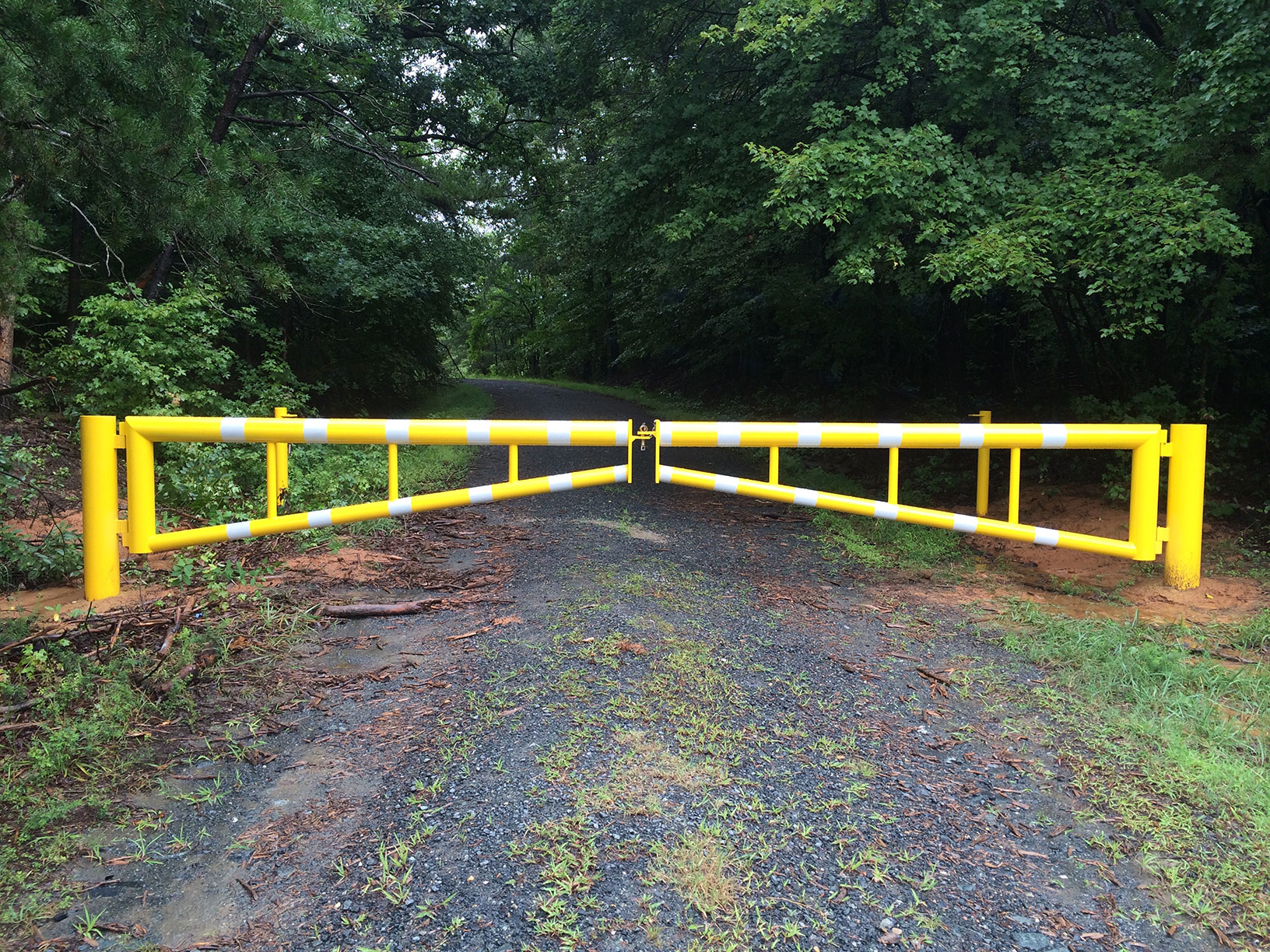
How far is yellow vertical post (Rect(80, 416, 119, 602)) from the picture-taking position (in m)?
4.18

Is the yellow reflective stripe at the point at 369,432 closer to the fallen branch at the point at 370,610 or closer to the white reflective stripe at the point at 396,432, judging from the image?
the white reflective stripe at the point at 396,432

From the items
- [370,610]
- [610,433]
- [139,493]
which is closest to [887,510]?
[610,433]

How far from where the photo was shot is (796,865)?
2434mm

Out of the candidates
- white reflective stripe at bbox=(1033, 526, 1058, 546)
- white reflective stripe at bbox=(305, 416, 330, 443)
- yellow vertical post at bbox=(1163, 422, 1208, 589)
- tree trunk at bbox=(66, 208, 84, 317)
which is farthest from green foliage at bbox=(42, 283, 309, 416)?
yellow vertical post at bbox=(1163, 422, 1208, 589)

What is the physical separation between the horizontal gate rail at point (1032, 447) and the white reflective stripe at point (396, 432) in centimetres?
148

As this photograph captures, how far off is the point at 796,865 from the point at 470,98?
13364 mm

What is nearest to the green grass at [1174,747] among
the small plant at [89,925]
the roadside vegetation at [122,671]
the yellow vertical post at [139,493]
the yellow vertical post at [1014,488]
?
the yellow vertical post at [1014,488]

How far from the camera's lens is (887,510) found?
4.68 m

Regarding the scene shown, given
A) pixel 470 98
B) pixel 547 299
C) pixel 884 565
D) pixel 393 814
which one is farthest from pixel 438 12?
pixel 547 299

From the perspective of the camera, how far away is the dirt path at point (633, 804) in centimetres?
221

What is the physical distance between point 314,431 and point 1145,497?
4.96 metres

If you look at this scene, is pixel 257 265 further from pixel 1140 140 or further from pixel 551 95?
pixel 551 95

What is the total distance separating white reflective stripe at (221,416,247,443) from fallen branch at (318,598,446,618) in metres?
1.15

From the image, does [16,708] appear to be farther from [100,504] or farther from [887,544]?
[887,544]
